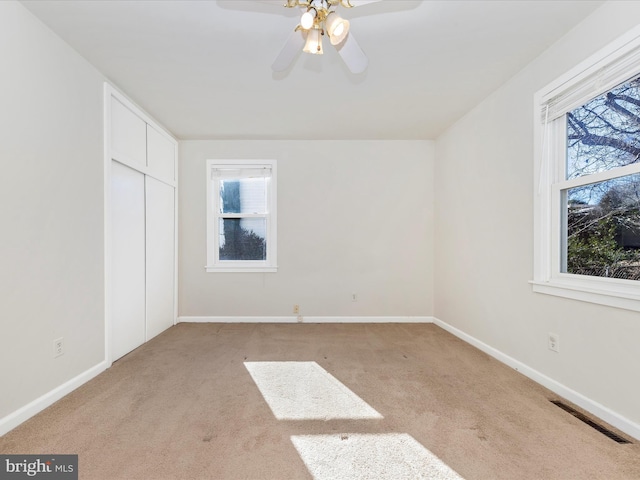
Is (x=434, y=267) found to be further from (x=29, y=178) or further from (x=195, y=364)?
(x=29, y=178)

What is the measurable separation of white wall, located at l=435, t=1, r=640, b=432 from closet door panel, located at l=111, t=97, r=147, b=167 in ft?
11.6

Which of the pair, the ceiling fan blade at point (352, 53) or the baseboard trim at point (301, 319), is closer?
the ceiling fan blade at point (352, 53)

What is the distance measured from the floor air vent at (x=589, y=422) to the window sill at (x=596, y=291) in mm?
705

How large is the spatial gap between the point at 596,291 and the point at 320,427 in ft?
6.24

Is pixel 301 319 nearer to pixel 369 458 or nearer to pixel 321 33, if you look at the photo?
pixel 369 458

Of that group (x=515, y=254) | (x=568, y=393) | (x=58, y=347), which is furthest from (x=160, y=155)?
(x=568, y=393)

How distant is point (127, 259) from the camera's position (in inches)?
116

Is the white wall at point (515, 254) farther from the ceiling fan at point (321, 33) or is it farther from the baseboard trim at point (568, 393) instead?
the ceiling fan at point (321, 33)

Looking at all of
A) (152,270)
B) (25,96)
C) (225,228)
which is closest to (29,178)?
(25,96)

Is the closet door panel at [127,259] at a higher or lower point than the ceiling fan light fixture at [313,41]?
lower

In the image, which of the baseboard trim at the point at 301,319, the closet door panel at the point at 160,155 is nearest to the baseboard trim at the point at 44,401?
the baseboard trim at the point at 301,319

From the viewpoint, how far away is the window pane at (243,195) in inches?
165

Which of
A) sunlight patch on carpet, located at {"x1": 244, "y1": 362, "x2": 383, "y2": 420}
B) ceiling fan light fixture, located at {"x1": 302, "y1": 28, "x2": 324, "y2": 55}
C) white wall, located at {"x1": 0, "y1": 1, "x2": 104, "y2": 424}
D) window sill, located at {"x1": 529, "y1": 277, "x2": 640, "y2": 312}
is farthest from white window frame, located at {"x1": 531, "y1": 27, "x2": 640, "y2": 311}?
white wall, located at {"x1": 0, "y1": 1, "x2": 104, "y2": 424}

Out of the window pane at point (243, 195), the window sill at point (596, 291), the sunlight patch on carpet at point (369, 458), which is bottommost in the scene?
the sunlight patch on carpet at point (369, 458)
